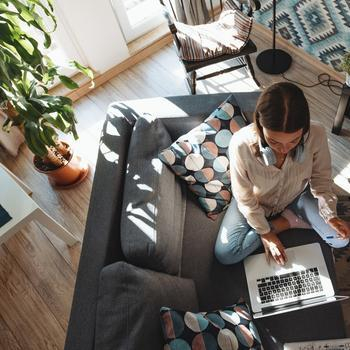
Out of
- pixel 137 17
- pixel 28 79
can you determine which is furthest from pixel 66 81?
pixel 137 17

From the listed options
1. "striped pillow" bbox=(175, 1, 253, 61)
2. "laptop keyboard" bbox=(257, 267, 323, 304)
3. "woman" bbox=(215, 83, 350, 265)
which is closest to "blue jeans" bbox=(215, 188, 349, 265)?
"woman" bbox=(215, 83, 350, 265)

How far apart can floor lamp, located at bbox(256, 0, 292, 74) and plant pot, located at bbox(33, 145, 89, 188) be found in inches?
53.1

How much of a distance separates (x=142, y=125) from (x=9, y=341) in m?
1.29

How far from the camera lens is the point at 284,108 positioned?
1143 mm

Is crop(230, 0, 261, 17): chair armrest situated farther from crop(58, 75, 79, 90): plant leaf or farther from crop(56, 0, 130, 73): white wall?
crop(58, 75, 79, 90): plant leaf

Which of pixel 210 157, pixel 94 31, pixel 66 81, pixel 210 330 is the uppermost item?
pixel 66 81

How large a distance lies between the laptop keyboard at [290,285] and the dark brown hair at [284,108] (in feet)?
1.89

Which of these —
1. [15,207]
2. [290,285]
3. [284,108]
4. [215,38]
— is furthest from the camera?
[215,38]

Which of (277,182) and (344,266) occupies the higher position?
(277,182)

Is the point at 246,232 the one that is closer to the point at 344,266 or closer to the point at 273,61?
the point at 344,266

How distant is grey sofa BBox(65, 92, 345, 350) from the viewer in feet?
3.97

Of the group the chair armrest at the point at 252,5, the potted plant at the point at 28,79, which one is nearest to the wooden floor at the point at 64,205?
the chair armrest at the point at 252,5

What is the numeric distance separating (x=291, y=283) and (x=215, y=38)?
4.62 ft

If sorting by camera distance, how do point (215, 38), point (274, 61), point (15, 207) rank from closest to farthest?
point (15, 207) → point (215, 38) → point (274, 61)
